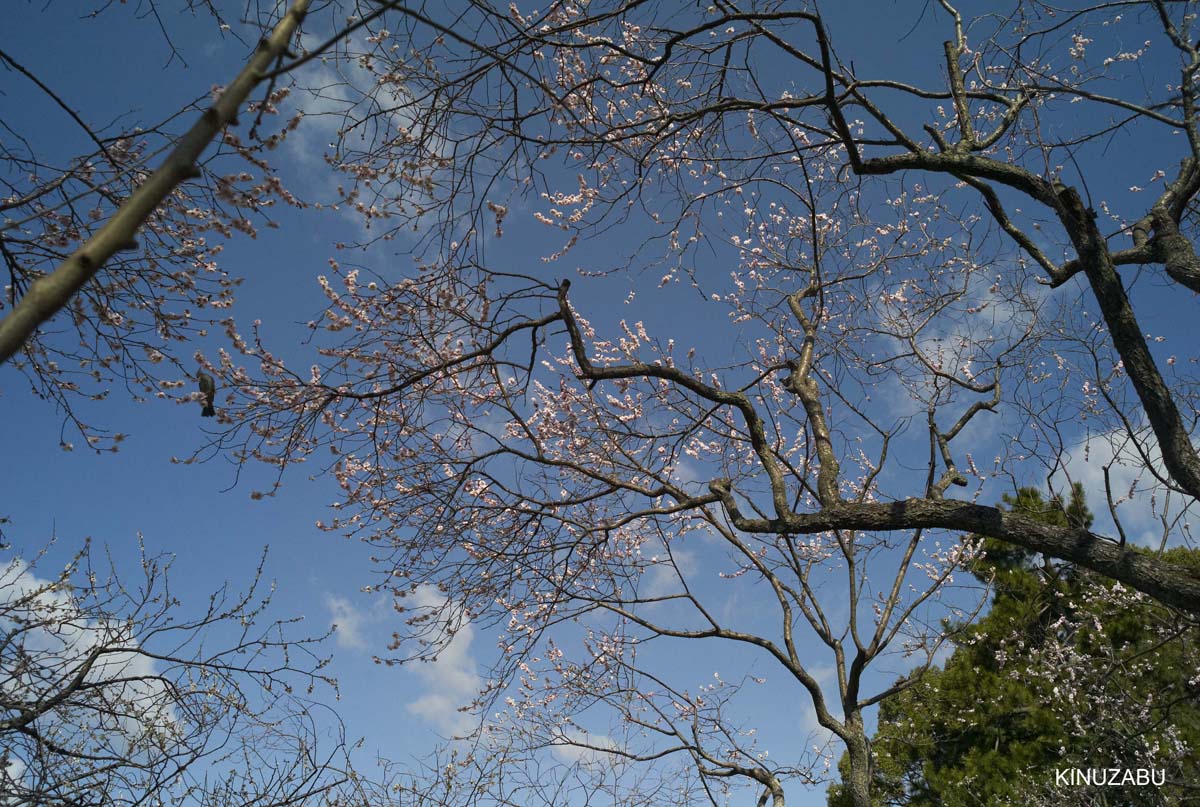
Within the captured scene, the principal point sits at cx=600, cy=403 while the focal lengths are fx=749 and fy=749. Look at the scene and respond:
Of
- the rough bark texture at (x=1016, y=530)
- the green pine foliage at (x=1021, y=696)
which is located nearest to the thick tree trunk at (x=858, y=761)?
the green pine foliage at (x=1021, y=696)

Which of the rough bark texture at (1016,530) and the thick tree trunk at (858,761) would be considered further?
the thick tree trunk at (858,761)

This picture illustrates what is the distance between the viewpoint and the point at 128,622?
4172 mm

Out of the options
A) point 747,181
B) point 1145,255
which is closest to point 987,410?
point 1145,255

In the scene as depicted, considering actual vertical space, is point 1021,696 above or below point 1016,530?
above

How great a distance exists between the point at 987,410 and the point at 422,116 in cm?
515

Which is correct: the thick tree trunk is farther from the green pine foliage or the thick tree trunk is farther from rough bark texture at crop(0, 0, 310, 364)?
rough bark texture at crop(0, 0, 310, 364)

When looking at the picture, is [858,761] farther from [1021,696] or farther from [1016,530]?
[1021,696]

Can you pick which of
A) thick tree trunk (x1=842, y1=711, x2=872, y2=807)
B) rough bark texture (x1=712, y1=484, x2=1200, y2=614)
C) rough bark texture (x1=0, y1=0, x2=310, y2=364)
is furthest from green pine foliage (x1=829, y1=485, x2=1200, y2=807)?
rough bark texture (x1=0, y1=0, x2=310, y2=364)

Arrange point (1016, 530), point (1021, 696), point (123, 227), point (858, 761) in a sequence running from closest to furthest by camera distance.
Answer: point (123, 227)
point (1016, 530)
point (858, 761)
point (1021, 696)

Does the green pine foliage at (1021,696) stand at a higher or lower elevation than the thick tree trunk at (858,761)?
higher

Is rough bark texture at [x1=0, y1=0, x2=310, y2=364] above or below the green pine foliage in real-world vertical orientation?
below

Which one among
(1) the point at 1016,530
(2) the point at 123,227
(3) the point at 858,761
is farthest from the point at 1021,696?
(2) the point at 123,227

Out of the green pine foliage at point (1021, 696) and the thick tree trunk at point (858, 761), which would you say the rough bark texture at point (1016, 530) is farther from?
the green pine foliage at point (1021, 696)

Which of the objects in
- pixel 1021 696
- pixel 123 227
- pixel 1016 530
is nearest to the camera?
pixel 123 227
